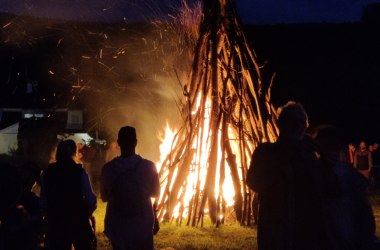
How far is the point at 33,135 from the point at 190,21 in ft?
67.2

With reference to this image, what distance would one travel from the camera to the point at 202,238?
6891mm

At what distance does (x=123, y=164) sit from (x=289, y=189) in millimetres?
1495

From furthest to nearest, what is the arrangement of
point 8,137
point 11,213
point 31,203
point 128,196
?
point 8,137 → point 31,203 → point 11,213 → point 128,196

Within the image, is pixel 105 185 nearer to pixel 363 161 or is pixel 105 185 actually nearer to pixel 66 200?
→ pixel 66 200

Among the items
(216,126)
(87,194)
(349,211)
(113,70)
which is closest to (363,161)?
(216,126)

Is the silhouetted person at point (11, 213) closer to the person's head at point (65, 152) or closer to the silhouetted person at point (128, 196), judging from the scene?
the person's head at point (65, 152)

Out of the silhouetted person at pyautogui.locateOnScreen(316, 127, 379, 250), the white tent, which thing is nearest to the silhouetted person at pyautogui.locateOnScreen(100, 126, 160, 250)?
the silhouetted person at pyautogui.locateOnScreen(316, 127, 379, 250)

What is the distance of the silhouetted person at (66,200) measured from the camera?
4.30 m

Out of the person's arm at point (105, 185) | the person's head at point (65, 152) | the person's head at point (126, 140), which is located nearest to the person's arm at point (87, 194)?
the person's head at point (65, 152)

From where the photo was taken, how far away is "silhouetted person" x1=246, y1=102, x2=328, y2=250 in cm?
296

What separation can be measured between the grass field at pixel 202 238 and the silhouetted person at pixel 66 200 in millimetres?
2005

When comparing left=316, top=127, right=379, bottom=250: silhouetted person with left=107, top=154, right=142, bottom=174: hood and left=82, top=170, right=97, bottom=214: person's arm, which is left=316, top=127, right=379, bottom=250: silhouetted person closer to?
left=107, top=154, right=142, bottom=174: hood

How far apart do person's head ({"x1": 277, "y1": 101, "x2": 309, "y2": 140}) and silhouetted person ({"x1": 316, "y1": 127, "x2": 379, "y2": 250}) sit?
0.17 meters

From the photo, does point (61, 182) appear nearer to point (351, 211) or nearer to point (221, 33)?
point (351, 211)
